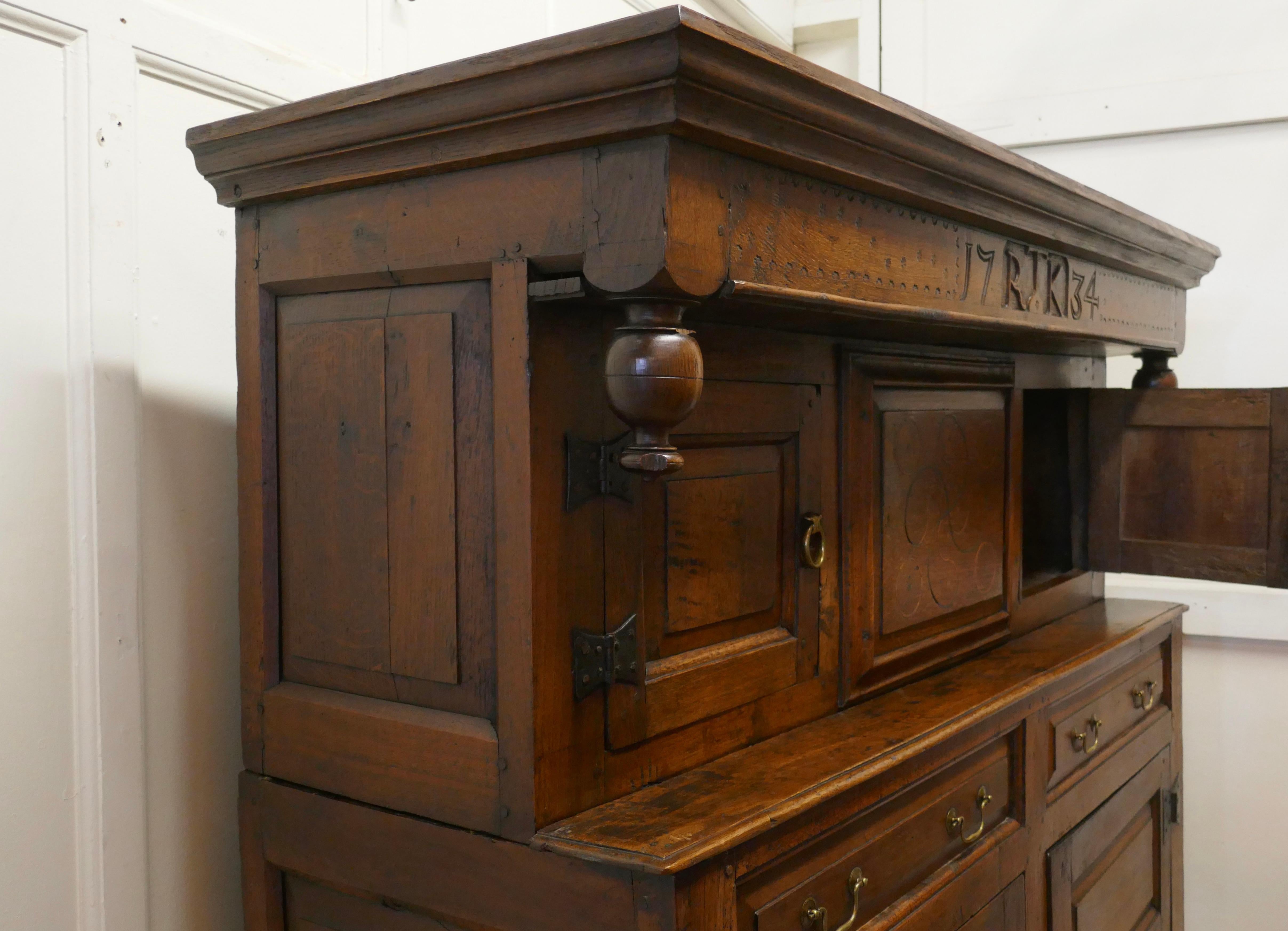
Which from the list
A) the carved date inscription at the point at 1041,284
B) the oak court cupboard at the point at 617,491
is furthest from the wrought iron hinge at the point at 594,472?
the carved date inscription at the point at 1041,284

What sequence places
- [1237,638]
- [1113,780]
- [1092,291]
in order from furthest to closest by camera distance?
[1237,638] < [1113,780] < [1092,291]

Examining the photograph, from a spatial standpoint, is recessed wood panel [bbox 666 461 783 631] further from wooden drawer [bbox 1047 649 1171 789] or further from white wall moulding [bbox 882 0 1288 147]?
white wall moulding [bbox 882 0 1288 147]

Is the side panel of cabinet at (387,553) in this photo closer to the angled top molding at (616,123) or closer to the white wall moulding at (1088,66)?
the angled top molding at (616,123)

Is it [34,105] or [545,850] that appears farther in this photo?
[34,105]

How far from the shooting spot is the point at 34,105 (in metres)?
1.36

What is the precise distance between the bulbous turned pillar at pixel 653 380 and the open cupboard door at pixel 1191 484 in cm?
161

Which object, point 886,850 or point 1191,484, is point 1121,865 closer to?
point 1191,484

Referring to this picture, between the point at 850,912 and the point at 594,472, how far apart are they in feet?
2.24

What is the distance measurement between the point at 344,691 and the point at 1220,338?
9.17 feet

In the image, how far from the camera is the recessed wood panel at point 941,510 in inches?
73.4

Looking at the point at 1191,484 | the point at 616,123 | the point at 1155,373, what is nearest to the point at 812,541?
the point at 616,123

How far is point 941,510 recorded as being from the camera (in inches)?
79.7

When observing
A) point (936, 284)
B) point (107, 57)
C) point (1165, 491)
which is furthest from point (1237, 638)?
point (107, 57)

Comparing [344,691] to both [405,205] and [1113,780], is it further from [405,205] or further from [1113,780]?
[1113,780]
